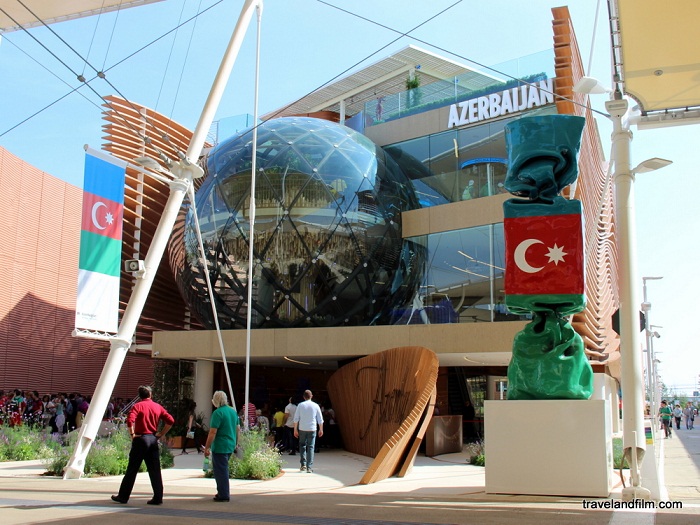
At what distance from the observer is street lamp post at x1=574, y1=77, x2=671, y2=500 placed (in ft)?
30.1

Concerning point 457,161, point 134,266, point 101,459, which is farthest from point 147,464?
point 457,161

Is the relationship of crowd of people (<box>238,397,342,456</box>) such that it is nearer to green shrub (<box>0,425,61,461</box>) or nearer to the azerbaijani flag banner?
green shrub (<box>0,425,61,461</box>)

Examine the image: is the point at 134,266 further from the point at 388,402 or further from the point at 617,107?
the point at 617,107

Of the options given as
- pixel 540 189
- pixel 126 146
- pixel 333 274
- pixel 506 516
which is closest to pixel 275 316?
pixel 333 274

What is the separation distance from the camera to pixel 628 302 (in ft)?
31.8

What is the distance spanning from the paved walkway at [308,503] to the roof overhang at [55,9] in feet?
32.2

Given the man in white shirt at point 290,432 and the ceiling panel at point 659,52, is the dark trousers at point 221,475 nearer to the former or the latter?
the ceiling panel at point 659,52

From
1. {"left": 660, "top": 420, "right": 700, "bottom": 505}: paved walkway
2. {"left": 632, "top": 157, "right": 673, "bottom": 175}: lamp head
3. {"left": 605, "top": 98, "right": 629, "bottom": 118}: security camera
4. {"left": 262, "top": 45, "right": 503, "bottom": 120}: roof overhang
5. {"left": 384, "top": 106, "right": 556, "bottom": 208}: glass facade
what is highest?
{"left": 262, "top": 45, "right": 503, "bottom": 120}: roof overhang

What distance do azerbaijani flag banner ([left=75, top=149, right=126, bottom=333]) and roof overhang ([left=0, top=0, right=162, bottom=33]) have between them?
5928mm

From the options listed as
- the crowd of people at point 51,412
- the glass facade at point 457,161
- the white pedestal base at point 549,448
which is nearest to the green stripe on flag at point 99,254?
the white pedestal base at point 549,448

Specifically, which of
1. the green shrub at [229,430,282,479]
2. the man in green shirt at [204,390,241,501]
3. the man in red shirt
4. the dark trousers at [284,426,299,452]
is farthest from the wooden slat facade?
the man in red shirt

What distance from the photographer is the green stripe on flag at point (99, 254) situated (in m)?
12.0

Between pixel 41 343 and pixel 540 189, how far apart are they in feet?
87.8

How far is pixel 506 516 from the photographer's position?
23.8 feet
